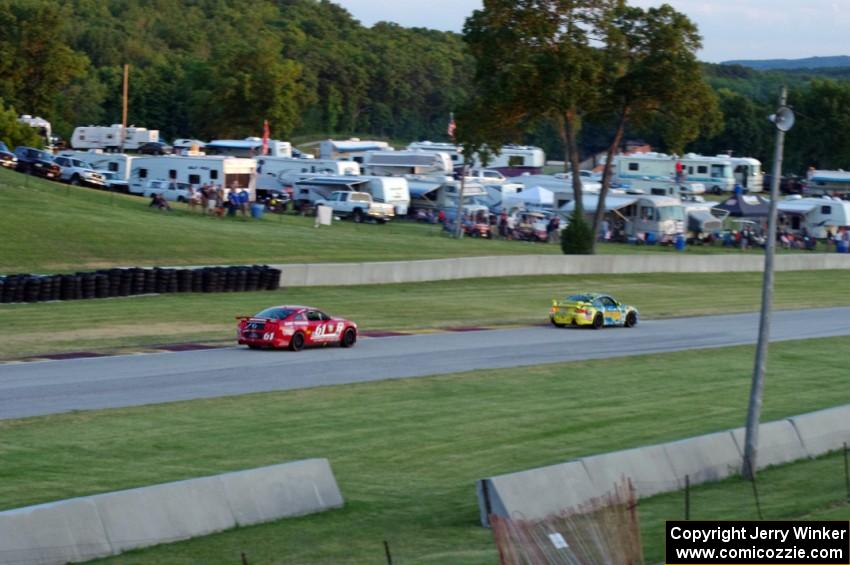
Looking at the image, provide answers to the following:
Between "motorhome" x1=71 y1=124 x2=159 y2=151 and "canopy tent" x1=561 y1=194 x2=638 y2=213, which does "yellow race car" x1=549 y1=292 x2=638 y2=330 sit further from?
"motorhome" x1=71 y1=124 x2=159 y2=151

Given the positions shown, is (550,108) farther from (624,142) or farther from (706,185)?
(624,142)

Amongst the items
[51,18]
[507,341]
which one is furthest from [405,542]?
[51,18]

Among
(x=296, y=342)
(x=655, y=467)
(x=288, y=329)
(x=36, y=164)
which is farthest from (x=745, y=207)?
(x=655, y=467)

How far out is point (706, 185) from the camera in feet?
345

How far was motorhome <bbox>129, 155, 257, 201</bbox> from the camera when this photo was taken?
72.3m

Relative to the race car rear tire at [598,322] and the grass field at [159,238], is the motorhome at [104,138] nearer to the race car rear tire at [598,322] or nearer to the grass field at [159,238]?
the grass field at [159,238]

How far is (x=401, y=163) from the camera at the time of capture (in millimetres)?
91812

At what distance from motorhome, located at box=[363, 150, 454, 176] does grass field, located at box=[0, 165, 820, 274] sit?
21968mm

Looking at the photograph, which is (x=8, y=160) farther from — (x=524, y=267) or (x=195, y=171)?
(x=524, y=267)

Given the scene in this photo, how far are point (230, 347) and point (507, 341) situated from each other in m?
7.71

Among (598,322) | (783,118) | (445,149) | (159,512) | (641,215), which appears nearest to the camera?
(159,512)

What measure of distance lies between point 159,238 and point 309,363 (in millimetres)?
24876

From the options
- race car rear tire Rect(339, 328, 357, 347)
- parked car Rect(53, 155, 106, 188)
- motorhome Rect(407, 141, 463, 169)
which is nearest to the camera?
race car rear tire Rect(339, 328, 357, 347)

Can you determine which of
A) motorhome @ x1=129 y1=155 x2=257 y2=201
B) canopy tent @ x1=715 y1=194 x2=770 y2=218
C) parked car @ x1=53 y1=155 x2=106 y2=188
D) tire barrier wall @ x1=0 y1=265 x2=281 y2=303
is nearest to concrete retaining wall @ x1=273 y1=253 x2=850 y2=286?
tire barrier wall @ x1=0 y1=265 x2=281 y2=303
